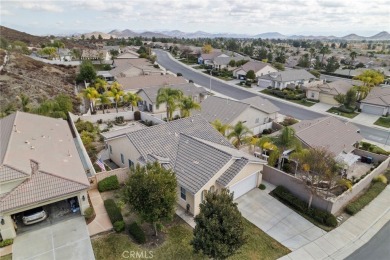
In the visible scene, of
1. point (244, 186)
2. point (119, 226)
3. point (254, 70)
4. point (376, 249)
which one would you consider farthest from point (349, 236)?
point (254, 70)

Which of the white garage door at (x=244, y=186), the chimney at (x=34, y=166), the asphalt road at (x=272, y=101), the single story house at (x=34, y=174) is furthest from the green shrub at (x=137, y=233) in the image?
the asphalt road at (x=272, y=101)

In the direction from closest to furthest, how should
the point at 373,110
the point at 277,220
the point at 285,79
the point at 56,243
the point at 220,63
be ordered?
the point at 56,243, the point at 277,220, the point at 373,110, the point at 285,79, the point at 220,63

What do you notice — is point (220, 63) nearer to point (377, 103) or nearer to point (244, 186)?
point (377, 103)

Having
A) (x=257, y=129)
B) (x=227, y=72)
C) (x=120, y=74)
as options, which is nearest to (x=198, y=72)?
(x=227, y=72)

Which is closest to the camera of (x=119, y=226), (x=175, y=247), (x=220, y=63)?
(x=175, y=247)

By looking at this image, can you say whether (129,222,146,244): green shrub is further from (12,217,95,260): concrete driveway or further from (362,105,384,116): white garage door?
(362,105,384,116): white garage door
